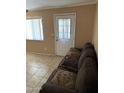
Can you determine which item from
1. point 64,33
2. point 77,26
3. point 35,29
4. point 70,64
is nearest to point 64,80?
point 70,64

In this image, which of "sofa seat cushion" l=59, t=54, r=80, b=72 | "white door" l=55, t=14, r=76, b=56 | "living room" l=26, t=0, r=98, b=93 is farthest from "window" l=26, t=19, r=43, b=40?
"sofa seat cushion" l=59, t=54, r=80, b=72

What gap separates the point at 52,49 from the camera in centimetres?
624

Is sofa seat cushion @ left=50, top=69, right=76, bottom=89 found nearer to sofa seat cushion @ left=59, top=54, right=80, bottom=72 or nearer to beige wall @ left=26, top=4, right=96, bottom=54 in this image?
sofa seat cushion @ left=59, top=54, right=80, bottom=72

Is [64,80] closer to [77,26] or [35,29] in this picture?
[77,26]

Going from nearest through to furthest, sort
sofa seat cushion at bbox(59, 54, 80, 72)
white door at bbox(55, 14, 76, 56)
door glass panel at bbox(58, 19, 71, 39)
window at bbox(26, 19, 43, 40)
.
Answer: sofa seat cushion at bbox(59, 54, 80, 72) → white door at bbox(55, 14, 76, 56) → door glass panel at bbox(58, 19, 71, 39) → window at bbox(26, 19, 43, 40)

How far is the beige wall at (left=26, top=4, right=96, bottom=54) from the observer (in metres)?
5.24

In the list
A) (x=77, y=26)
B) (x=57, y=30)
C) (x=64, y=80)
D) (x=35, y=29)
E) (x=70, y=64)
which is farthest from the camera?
(x=35, y=29)

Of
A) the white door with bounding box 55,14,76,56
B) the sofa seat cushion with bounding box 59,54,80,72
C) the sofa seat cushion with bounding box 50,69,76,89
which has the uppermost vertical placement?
the white door with bounding box 55,14,76,56

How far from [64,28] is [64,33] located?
0.22 m

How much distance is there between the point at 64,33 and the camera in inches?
232
